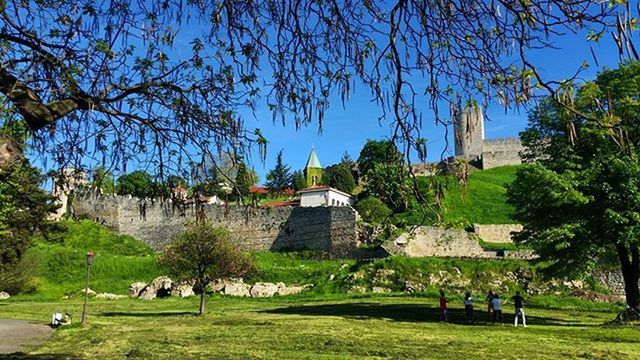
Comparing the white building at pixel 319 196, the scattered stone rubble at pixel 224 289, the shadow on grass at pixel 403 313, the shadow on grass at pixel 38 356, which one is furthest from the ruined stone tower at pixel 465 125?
the white building at pixel 319 196

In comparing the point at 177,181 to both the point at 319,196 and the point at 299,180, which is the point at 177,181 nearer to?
the point at 319,196

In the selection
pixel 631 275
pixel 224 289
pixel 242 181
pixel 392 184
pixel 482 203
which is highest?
pixel 482 203

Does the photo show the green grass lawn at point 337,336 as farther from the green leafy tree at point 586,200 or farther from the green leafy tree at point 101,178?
the green leafy tree at point 101,178

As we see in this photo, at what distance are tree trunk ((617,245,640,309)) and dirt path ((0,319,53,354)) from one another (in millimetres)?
19045

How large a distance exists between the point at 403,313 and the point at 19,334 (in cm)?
1408

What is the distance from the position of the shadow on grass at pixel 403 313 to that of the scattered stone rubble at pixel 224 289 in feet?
32.8

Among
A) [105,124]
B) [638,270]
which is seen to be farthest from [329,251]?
[105,124]

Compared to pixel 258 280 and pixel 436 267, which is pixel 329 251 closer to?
pixel 258 280

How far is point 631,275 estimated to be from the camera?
20078mm

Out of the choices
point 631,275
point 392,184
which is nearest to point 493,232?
point 631,275

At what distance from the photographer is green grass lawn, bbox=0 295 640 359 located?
12.7 meters

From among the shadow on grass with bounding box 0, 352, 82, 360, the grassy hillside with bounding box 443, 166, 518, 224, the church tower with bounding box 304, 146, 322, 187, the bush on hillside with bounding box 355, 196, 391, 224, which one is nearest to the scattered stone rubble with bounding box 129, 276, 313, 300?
the bush on hillside with bounding box 355, 196, 391, 224

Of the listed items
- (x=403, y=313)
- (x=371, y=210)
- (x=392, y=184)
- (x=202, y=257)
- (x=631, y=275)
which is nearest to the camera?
(x=392, y=184)

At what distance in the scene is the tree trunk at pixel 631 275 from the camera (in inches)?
769
